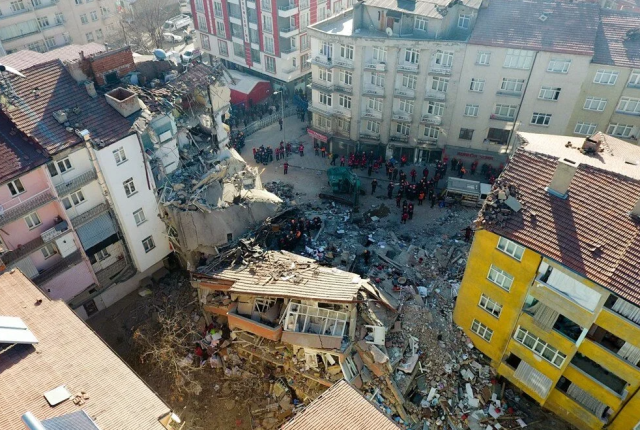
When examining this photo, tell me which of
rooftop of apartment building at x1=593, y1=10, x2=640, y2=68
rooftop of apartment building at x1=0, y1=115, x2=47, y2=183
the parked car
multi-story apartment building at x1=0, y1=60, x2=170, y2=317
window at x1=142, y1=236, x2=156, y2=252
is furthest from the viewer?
the parked car

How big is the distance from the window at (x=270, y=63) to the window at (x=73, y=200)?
113ft

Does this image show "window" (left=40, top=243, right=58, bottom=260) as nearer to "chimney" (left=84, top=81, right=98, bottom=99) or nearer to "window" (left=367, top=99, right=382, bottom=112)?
"chimney" (left=84, top=81, right=98, bottom=99)

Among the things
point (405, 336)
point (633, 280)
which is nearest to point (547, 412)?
point (405, 336)

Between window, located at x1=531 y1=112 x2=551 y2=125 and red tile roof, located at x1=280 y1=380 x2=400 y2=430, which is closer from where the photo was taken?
red tile roof, located at x1=280 y1=380 x2=400 y2=430

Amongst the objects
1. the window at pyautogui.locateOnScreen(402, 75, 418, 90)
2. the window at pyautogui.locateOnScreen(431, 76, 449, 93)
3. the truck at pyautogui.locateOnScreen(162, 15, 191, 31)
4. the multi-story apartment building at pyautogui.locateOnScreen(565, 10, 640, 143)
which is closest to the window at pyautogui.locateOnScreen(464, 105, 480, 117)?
the window at pyautogui.locateOnScreen(431, 76, 449, 93)

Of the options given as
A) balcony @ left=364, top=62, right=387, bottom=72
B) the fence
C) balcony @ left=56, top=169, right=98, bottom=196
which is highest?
balcony @ left=364, top=62, right=387, bottom=72

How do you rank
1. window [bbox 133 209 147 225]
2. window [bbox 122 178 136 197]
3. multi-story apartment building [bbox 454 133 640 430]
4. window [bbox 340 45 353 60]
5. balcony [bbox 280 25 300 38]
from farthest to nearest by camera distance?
balcony [bbox 280 25 300 38]
window [bbox 340 45 353 60]
window [bbox 133 209 147 225]
window [bbox 122 178 136 197]
multi-story apartment building [bbox 454 133 640 430]

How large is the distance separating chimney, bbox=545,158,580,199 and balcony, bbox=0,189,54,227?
26.1 m

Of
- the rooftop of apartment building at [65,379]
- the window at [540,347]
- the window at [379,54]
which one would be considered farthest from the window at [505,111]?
the rooftop of apartment building at [65,379]

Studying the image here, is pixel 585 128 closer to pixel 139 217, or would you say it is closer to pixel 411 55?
pixel 411 55

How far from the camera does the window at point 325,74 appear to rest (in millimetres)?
43531

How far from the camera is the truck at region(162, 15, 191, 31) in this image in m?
78.2

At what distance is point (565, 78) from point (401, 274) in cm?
2166

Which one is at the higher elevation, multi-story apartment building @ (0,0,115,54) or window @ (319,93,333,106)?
multi-story apartment building @ (0,0,115,54)
